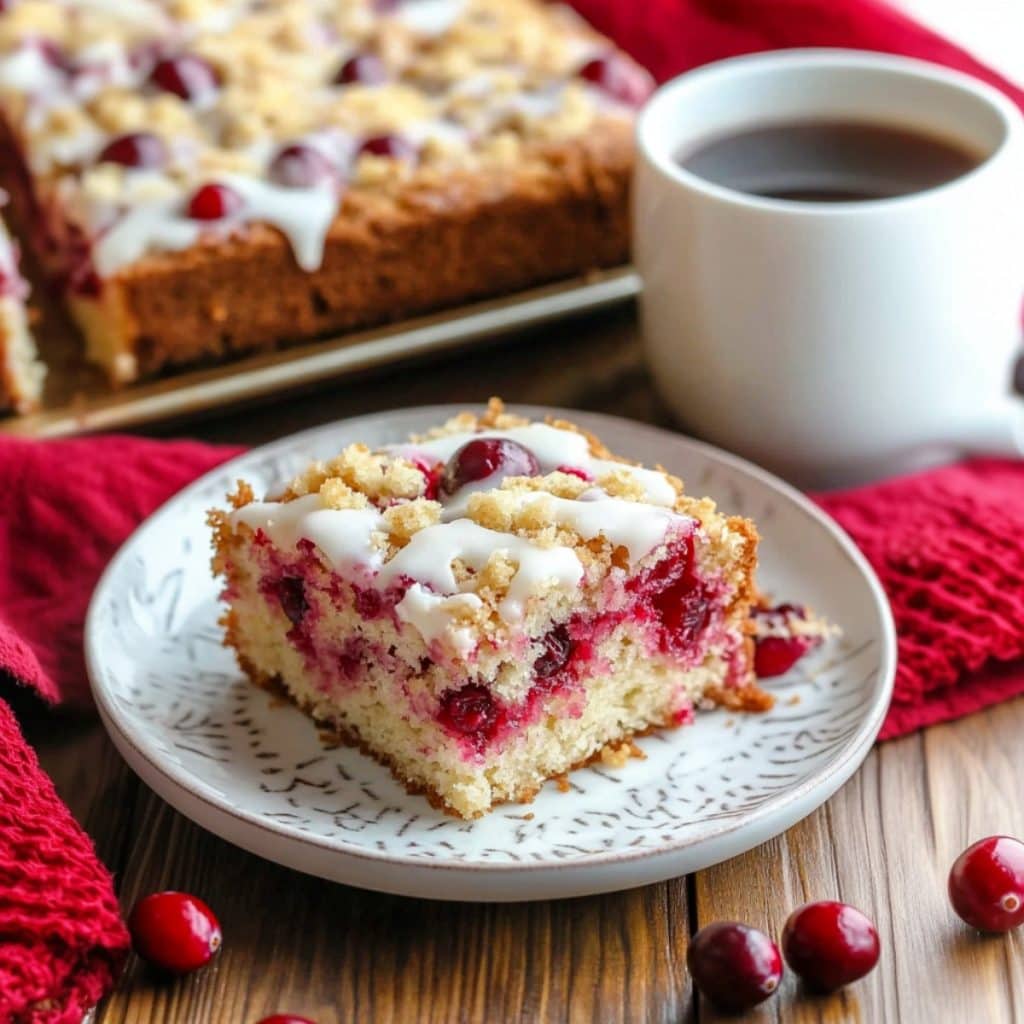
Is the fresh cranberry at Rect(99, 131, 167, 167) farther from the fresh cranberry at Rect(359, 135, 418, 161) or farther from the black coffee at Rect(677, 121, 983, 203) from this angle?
the black coffee at Rect(677, 121, 983, 203)

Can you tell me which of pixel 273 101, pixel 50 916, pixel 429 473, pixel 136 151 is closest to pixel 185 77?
pixel 273 101

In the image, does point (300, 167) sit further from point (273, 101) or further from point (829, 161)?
point (829, 161)

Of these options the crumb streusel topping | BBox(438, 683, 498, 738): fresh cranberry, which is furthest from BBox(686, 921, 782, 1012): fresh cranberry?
the crumb streusel topping

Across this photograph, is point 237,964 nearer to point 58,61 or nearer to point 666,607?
point 666,607

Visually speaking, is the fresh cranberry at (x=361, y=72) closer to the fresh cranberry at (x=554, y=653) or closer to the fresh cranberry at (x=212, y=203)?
the fresh cranberry at (x=212, y=203)

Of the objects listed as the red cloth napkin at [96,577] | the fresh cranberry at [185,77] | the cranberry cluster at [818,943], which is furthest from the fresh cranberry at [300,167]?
the cranberry cluster at [818,943]

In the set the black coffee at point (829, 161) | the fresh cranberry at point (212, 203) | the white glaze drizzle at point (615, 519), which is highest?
the black coffee at point (829, 161)
